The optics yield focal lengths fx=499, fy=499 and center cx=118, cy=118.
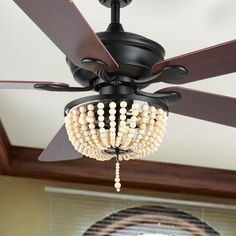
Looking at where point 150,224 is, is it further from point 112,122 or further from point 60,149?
point 112,122

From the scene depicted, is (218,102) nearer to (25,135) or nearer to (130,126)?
(130,126)

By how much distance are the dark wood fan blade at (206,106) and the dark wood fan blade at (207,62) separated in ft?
0.33

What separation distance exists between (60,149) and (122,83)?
57cm

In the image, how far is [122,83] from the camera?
142 centimetres

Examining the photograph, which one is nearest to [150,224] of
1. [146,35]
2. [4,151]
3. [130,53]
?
[4,151]

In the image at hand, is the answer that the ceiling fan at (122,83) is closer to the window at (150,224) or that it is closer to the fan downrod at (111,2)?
the fan downrod at (111,2)

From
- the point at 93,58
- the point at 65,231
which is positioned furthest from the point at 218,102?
the point at 65,231

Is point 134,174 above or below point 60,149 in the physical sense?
above

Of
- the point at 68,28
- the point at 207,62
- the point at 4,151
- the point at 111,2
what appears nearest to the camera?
the point at 68,28

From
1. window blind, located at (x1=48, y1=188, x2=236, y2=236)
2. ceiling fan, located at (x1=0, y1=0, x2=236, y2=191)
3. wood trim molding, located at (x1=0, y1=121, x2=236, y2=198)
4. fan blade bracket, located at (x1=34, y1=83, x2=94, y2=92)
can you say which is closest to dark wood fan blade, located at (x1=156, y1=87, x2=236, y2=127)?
ceiling fan, located at (x1=0, y1=0, x2=236, y2=191)

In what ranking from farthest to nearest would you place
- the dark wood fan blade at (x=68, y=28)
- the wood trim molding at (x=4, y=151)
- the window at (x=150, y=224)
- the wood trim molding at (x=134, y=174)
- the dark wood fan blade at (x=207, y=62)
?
the window at (x=150, y=224), the wood trim molding at (x=134, y=174), the wood trim molding at (x=4, y=151), the dark wood fan blade at (x=207, y=62), the dark wood fan blade at (x=68, y=28)

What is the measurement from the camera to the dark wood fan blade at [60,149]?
5.90 feet

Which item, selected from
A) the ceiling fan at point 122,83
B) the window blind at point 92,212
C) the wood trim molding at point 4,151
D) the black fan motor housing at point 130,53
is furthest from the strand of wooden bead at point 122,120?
the window blind at point 92,212

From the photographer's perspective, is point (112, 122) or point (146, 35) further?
point (146, 35)
